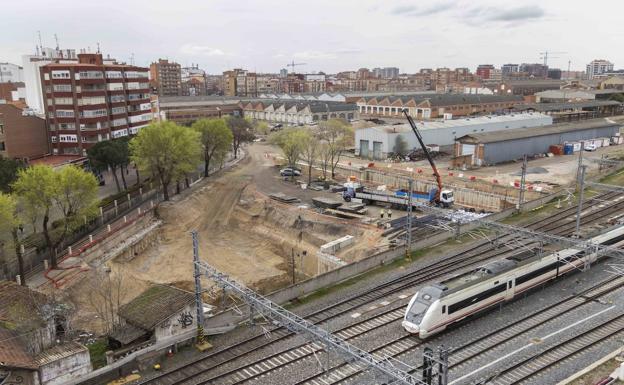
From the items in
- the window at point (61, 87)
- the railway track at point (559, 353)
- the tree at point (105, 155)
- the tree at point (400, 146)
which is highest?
the window at point (61, 87)

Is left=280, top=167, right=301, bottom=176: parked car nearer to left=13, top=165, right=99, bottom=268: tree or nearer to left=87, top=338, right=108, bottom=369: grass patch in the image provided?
left=13, top=165, right=99, bottom=268: tree

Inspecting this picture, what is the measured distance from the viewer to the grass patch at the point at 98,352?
20.8 meters

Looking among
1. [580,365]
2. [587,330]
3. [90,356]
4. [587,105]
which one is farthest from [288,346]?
[587,105]

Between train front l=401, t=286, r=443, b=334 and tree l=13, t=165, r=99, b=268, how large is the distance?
24.8 metres

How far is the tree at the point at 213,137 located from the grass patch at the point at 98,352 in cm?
3583

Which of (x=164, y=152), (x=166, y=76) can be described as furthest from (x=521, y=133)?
(x=166, y=76)

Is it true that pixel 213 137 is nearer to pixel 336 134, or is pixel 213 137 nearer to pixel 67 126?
pixel 67 126

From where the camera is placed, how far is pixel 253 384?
19.6 metres

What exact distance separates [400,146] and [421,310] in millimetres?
47394

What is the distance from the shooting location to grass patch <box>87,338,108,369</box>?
2078cm

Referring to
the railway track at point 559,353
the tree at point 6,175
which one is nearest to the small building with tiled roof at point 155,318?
the railway track at point 559,353

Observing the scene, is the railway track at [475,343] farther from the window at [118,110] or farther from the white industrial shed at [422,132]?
the window at [118,110]

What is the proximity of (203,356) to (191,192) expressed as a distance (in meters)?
33.5

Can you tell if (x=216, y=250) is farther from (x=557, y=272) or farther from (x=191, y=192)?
(x=557, y=272)
